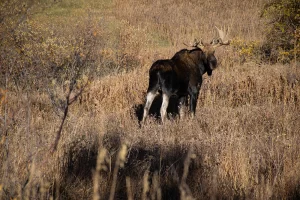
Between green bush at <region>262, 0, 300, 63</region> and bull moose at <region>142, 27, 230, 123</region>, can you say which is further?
green bush at <region>262, 0, 300, 63</region>

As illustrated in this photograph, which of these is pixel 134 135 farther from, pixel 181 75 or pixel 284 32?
pixel 284 32

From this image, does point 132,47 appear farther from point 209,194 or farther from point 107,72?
point 209,194

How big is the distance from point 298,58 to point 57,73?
24.0 feet

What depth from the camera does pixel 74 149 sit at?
4.87m

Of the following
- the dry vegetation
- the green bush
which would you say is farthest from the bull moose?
the green bush

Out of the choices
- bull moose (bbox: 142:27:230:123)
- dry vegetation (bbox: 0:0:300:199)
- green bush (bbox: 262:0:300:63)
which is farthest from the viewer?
green bush (bbox: 262:0:300:63)

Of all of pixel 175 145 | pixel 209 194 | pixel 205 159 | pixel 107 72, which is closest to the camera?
pixel 209 194

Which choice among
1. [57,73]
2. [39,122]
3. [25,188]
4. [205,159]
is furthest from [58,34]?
[25,188]

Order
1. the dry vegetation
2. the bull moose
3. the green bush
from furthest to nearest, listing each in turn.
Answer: the green bush < the bull moose < the dry vegetation

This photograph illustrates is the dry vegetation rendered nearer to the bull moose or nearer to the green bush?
→ the bull moose

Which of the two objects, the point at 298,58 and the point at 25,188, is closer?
the point at 25,188

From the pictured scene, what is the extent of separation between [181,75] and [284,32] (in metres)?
7.17

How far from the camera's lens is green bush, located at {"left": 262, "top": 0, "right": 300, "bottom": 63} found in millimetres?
12095

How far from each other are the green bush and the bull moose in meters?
4.54
